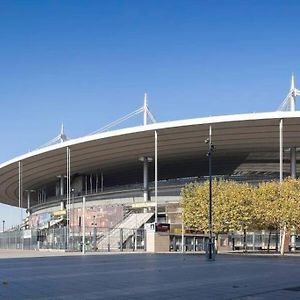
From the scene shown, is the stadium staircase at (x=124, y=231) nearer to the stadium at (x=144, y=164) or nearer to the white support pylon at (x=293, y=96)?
the stadium at (x=144, y=164)

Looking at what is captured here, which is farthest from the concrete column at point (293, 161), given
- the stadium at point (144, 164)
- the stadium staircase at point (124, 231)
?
the stadium staircase at point (124, 231)

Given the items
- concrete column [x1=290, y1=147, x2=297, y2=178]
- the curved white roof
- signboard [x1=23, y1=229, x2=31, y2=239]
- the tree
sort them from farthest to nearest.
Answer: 1. concrete column [x1=290, y1=147, x2=297, y2=178]
2. signboard [x1=23, y1=229, x2=31, y2=239]
3. the curved white roof
4. the tree

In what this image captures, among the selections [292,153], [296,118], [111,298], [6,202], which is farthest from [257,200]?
[6,202]

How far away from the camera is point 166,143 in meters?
77.9

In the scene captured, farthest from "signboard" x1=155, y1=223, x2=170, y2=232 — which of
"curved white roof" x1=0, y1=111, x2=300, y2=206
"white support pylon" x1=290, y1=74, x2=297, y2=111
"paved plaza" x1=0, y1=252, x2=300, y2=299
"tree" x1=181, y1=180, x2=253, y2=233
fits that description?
"paved plaza" x1=0, y1=252, x2=300, y2=299

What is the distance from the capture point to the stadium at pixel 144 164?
70.6 meters

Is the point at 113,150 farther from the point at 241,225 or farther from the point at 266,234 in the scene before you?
the point at 241,225

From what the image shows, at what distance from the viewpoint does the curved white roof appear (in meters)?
69.1

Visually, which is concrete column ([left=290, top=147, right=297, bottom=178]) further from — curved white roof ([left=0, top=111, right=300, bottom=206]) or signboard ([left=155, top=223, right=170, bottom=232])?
signboard ([left=155, top=223, right=170, bottom=232])

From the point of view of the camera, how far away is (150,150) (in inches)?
3214

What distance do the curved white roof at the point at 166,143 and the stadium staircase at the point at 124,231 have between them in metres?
9.37

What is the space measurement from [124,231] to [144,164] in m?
19.2

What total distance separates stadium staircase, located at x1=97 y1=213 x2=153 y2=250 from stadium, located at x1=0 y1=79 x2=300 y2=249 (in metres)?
0.18

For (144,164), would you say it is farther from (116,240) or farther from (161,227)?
(161,227)
